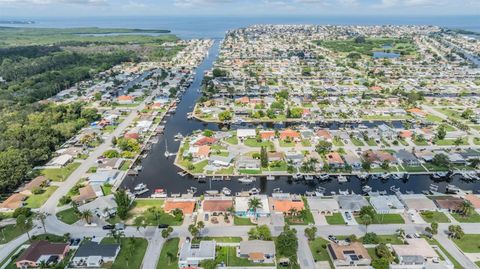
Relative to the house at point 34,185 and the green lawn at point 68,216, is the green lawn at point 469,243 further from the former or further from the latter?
the house at point 34,185

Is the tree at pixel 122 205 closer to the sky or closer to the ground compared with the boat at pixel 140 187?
closer to the sky

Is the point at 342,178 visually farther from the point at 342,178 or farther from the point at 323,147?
the point at 323,147

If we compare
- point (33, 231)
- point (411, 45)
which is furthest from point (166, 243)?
point (411, 45)

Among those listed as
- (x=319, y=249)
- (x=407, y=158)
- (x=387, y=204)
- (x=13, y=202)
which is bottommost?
(x=13, y=202)

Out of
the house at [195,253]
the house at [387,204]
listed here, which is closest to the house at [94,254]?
the house at [195,253]

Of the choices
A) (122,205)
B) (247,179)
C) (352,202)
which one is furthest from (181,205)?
(352,202)

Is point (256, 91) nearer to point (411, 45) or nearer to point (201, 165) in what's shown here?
point (201, 165)

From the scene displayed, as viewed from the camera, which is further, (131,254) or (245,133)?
(245,133)

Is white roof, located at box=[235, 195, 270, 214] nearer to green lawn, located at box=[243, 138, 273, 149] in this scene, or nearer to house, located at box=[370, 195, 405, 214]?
house, located at box=[370, 195, 405, 214]
